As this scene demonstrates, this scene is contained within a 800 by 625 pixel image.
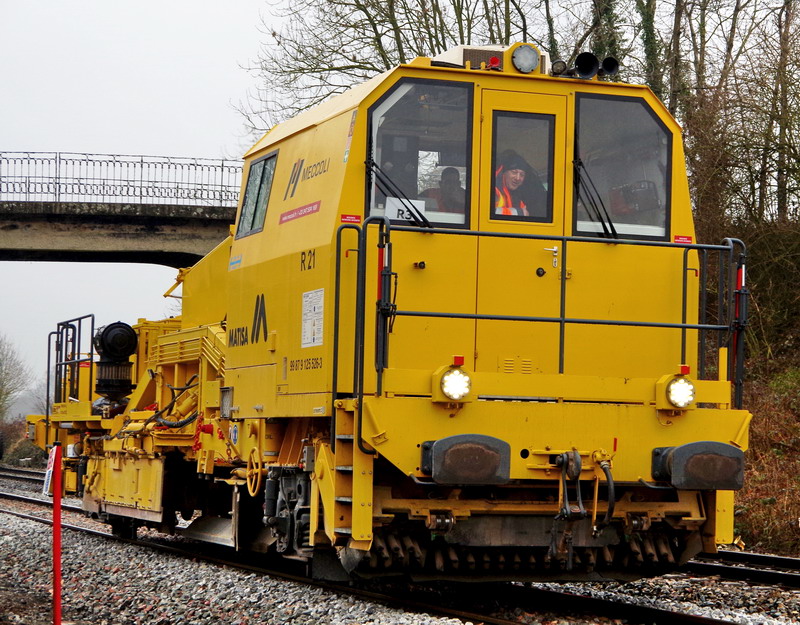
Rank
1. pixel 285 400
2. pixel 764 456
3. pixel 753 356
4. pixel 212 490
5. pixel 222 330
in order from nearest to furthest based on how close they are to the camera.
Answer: pixel 285 400 < pixel 222 330 < pixel 212 490 < pixel 764 456 < pixel 753 356

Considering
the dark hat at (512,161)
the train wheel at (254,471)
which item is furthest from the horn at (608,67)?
the train wheel at (254,471)

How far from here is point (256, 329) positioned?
29.1 feet

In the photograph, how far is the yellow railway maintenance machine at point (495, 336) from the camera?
23.3 feet

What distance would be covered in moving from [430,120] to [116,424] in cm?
686

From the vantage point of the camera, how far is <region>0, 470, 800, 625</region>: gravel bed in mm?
7477

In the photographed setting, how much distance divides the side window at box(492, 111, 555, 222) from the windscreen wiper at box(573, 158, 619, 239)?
0.20 m

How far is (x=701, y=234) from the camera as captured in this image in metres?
19.8

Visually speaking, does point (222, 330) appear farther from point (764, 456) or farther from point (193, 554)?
point (764, 456)

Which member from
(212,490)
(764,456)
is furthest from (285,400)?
(764,456)

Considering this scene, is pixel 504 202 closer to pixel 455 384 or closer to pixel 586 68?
pixel 586 68

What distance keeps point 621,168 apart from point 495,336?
1.55 m

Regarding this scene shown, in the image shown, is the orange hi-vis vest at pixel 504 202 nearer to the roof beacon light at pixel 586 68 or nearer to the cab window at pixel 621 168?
the cab window at pixel 621 168

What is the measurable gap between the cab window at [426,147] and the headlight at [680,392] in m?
1.78

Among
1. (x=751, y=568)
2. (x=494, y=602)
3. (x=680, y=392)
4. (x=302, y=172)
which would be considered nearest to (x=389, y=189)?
(x=302, y=172)
